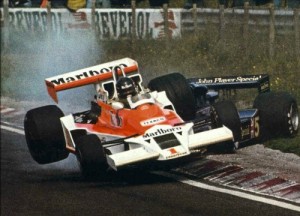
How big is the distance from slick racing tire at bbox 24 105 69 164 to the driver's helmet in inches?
38.6

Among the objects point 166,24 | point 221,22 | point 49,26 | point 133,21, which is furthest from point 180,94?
point 49,26

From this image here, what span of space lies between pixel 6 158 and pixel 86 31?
1433 cm

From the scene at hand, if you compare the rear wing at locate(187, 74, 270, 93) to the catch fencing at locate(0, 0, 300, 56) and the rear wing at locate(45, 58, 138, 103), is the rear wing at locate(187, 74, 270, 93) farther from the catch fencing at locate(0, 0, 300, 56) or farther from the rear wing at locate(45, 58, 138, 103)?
the catch fencing at locate(0, 0, 300, 56)

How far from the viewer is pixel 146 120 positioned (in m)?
16.0

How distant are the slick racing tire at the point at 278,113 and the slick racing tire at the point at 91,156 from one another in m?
2.54

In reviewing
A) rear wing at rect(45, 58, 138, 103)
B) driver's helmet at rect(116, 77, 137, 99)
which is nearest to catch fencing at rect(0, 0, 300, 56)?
rear wing at rect(45, 58, 138, 103)

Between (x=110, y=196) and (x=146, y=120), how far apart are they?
1.36 meters

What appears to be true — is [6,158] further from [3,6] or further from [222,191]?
[3,6]

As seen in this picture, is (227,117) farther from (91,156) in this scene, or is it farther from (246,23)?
(246,23)

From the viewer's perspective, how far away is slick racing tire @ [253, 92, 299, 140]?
53.5 feet

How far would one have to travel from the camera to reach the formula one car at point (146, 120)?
15297mm

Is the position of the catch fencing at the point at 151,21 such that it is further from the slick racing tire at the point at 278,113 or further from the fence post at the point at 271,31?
the slick racing tire at the point at 278,113

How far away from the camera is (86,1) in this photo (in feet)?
107

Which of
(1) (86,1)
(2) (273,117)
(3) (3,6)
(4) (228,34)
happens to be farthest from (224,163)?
(3) (3,6)
